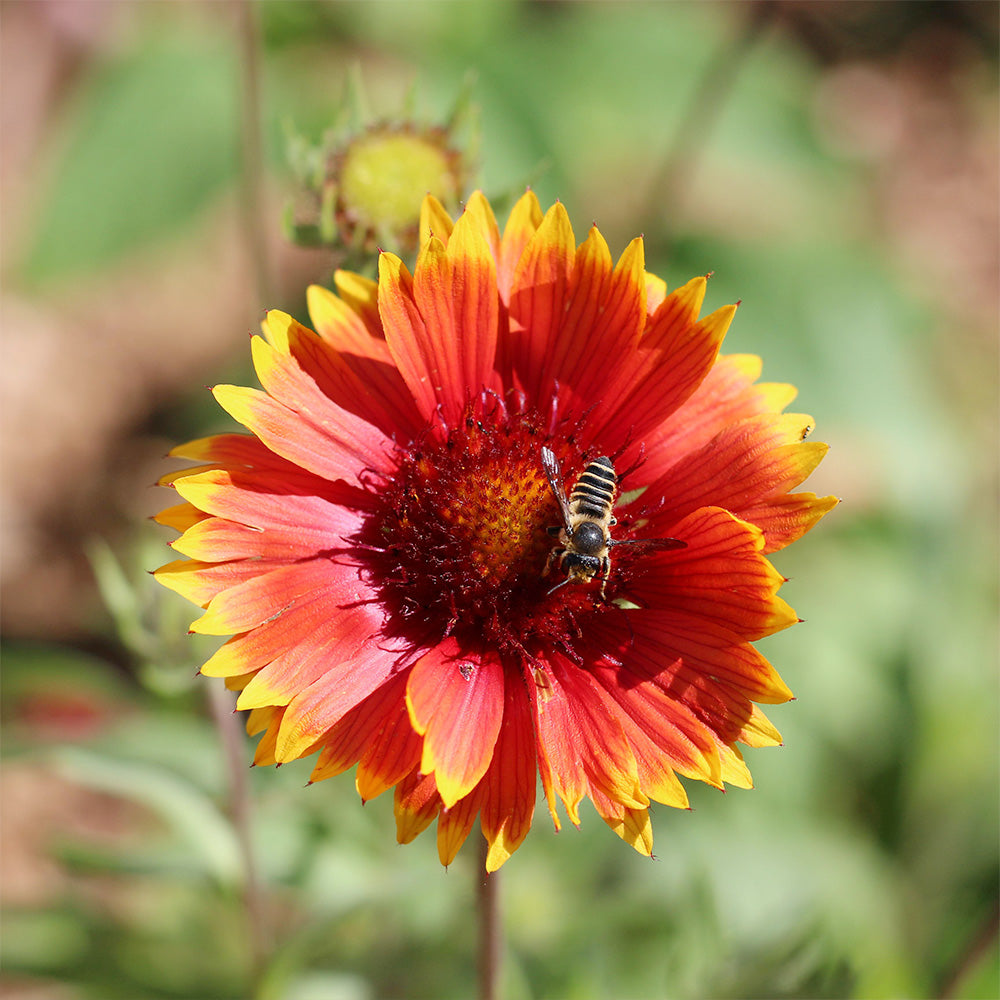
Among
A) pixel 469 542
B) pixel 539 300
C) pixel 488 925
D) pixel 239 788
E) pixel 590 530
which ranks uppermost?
pixel 539 300

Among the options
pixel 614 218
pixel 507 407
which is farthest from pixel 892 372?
pixel 507 407

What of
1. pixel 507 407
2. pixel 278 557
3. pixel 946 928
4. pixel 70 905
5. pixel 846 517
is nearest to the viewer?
pixel 278 557

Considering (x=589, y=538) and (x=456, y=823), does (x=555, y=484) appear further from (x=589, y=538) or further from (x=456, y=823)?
Result: (x=456, y=823)

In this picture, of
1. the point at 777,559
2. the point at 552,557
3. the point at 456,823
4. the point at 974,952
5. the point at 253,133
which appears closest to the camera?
the point at 456,823

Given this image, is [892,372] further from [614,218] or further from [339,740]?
[339,740]

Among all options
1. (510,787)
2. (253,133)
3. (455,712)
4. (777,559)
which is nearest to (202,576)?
(455,712)

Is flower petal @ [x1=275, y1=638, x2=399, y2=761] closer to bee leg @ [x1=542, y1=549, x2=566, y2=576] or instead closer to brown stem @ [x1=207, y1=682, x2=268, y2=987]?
bee leg @ [x1=542, y1=549, x2=566, y2=576]

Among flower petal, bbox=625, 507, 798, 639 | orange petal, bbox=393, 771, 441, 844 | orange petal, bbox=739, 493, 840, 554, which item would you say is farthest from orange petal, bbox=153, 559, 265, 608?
orange petal, bbox=739, 493, 840, 554
